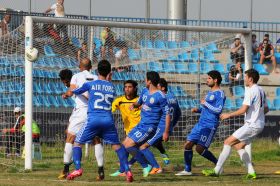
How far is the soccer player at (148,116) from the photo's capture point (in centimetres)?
1711

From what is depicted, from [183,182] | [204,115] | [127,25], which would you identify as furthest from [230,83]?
[183,182]

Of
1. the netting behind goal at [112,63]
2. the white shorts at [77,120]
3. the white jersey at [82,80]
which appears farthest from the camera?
the netting behind goal at [112,63]

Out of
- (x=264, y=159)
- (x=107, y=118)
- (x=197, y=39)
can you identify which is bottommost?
(x=264, y=159)

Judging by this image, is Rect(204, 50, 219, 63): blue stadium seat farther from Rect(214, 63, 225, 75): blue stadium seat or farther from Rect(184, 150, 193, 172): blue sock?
Rect(184, 150, 193, 172): blue sock

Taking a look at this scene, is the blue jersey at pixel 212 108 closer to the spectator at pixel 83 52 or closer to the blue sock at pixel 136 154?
the blue sock at pixel 136 154

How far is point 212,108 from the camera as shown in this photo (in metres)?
17.7

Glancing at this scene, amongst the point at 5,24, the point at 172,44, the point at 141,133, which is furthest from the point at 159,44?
the point at 141,133

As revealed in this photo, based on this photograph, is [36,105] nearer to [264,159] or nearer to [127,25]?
[127,25]

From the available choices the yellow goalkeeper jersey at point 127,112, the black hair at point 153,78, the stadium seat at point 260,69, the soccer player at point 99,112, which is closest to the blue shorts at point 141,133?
the black hair at point 153,78

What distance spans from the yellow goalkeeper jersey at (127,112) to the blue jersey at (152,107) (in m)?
Answer: 1.62

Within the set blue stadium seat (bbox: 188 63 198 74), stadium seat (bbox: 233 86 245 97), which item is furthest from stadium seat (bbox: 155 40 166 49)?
stadium seat (bbox: 233 86 245 97)

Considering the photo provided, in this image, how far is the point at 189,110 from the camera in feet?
75.2

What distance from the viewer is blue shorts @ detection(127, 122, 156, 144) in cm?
1714

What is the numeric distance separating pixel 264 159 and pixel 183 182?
305 inches
